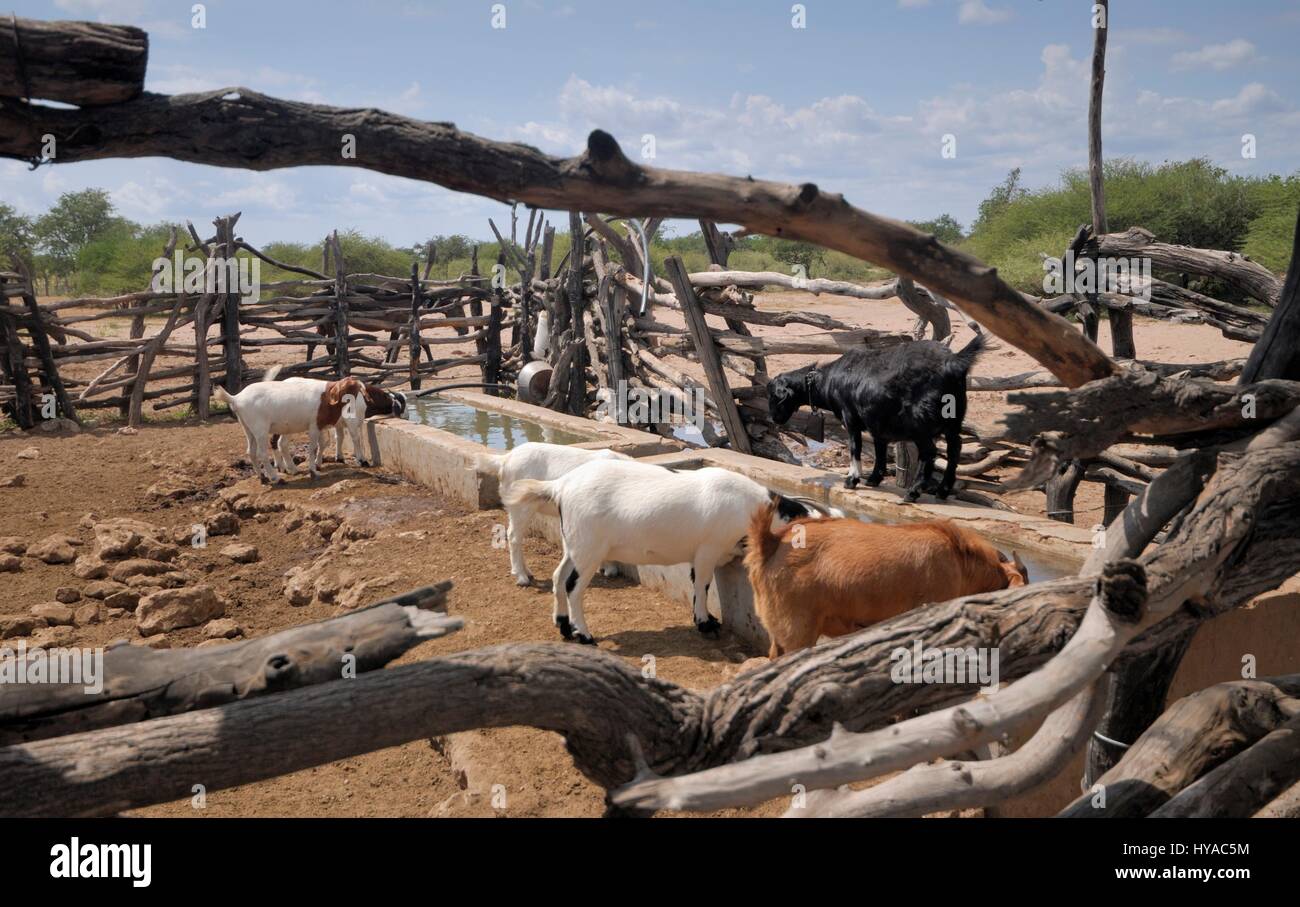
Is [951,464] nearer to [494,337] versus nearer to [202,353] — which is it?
[494,337]

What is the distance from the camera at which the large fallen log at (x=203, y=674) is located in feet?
8.61

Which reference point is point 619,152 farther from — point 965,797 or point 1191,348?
point 1191,348

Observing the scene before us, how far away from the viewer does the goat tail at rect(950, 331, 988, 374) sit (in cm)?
656

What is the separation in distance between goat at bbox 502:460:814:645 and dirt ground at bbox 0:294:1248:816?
320 millimetres

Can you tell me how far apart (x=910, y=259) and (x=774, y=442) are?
721 centimetres

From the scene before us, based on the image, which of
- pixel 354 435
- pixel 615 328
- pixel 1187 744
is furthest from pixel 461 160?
pixel 615 328

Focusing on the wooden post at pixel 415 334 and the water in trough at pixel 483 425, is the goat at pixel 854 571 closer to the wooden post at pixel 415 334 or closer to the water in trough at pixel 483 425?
the water in trough at pixel 483 425

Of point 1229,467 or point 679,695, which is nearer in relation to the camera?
point 679,695

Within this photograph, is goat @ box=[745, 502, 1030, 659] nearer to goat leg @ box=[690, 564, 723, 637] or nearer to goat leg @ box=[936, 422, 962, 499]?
goat leg @ box=[690, 564, 723, 637]

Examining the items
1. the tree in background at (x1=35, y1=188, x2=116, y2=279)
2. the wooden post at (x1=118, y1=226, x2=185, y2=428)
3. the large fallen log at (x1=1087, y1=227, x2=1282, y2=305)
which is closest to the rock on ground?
the large fallen log at (x1=1087, y1=227, x2=1282, y2=305)

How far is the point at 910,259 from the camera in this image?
310 cm

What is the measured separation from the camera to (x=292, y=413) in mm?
10508

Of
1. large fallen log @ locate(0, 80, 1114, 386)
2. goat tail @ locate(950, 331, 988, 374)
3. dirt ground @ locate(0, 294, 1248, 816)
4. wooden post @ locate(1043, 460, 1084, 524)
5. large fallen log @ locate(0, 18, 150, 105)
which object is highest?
large fallen log @ locate(0, 18, 150, 105)

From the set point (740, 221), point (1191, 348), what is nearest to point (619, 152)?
point (740, 221)
